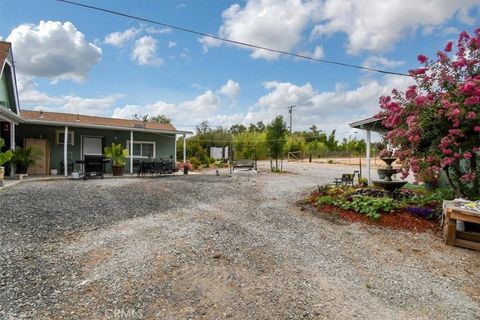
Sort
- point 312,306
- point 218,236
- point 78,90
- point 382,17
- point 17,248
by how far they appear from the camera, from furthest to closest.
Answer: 1. point 78,90
2. point 382,17
3. point 218,236
4. point 17,248
5. point 312,306

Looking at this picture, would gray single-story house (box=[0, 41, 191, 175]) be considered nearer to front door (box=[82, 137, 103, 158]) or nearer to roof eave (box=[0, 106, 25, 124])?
front door (box=[82, 137, 103, 158])

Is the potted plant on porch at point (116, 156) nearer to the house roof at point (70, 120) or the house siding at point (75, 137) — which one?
the house roof at point (70, 120)

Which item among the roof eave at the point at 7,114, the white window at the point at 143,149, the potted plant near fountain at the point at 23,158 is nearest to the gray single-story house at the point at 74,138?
the white window at the point at 143,149

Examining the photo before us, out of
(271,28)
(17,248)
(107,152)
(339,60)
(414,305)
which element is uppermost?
(271,28)

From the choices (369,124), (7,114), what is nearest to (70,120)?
(7,114)

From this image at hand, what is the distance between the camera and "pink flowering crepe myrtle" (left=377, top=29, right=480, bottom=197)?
6.03 meters

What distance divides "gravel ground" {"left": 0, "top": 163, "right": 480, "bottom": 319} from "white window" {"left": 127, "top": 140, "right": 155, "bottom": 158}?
10.6m

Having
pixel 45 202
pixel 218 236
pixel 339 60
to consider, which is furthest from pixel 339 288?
pixel 339 60

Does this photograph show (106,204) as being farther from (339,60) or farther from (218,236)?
(339,60)

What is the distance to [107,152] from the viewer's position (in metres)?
14.7

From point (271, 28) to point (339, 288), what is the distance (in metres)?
8.71

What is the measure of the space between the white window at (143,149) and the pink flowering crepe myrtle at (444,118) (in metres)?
13.9

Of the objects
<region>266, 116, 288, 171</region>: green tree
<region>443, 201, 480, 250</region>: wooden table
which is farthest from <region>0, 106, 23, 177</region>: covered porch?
<region>266, 116, 288, 171</region>: green tree

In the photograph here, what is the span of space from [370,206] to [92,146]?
14177 mm
